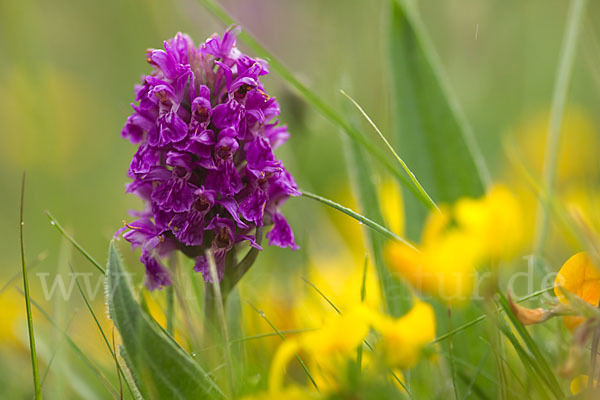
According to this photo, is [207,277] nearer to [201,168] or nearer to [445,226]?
[201,168]

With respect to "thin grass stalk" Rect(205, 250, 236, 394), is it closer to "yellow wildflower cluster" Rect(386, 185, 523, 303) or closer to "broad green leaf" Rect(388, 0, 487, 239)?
"yellow wildflower cluster" Rect(386, 185, 523, 303)

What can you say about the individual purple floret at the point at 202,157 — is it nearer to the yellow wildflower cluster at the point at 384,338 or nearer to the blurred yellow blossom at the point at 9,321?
the yellow wildflower cluster at the point at 384,338

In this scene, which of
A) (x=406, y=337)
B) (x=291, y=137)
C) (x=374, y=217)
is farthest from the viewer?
(x=291, y=137)

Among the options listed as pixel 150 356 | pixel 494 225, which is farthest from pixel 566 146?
pixel 150 356

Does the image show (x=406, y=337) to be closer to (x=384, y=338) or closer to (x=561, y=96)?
(x=384, y=338)

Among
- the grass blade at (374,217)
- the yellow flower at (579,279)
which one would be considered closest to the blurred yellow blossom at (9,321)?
the grass blade at (374,217)

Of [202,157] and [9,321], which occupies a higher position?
[202,157]

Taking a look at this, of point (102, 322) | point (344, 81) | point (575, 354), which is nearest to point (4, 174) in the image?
point (102, 322)

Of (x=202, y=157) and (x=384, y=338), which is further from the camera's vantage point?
(x=202, y=157)
